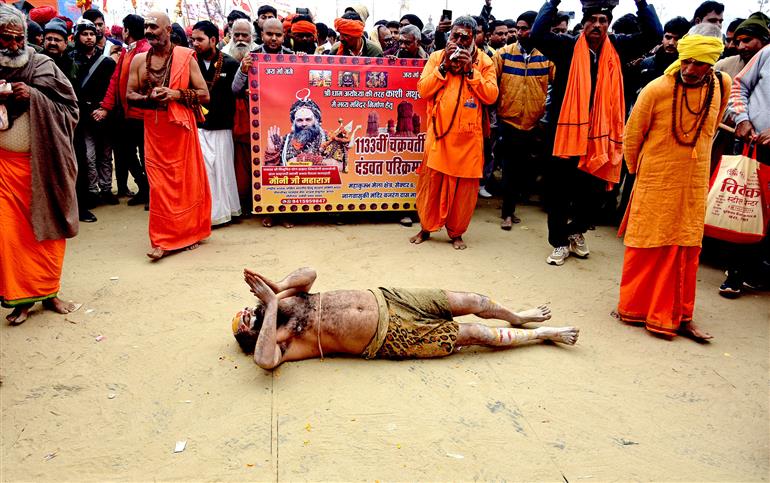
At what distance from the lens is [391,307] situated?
3.41 m

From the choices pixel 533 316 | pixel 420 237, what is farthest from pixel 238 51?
pixel 533 316

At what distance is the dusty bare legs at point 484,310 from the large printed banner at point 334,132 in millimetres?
3084

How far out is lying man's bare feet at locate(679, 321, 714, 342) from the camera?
12.7 ft

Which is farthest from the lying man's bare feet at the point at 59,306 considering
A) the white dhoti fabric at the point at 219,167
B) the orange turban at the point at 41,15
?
the orange turban at the point at 41,15

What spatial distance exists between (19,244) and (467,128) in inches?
155

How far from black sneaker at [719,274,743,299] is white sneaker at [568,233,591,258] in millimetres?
1218

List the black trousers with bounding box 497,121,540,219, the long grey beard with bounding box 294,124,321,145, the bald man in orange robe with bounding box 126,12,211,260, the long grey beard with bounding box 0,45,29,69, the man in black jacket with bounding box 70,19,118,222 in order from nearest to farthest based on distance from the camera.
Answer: the long grey beard with bounding box 0,45,29,69, the bald man in orange robe with bounding box 126,12,211,260, the long grey beard with bounding box 294,124,321,145, the black trousers with bounding box 497,121,540,219, the man in black jacket with bounding box 70,19,118,222

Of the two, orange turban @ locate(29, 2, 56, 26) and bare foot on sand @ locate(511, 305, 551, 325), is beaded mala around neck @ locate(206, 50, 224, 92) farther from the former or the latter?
bare foot on sand @ locate(511, 305, 551, 325)

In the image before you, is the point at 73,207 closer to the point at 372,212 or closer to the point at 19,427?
the point at 19,427

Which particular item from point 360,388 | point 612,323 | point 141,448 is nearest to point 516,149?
point 612,323

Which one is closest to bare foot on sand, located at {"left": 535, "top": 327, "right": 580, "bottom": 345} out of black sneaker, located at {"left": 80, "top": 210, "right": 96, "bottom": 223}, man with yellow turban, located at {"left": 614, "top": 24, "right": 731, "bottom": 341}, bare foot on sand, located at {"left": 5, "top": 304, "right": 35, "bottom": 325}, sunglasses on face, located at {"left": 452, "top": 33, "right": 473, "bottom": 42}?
man with yellow turban, located at {"left": 614, "top": 24, "right": 731, "bottom": 341}

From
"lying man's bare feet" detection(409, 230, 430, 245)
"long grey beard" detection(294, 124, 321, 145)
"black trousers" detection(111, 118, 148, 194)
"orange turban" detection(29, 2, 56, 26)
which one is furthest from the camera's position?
"orange turban" detection(29, 2, 56, 26)

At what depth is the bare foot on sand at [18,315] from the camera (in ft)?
12.8

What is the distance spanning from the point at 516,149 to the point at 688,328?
308 cm
